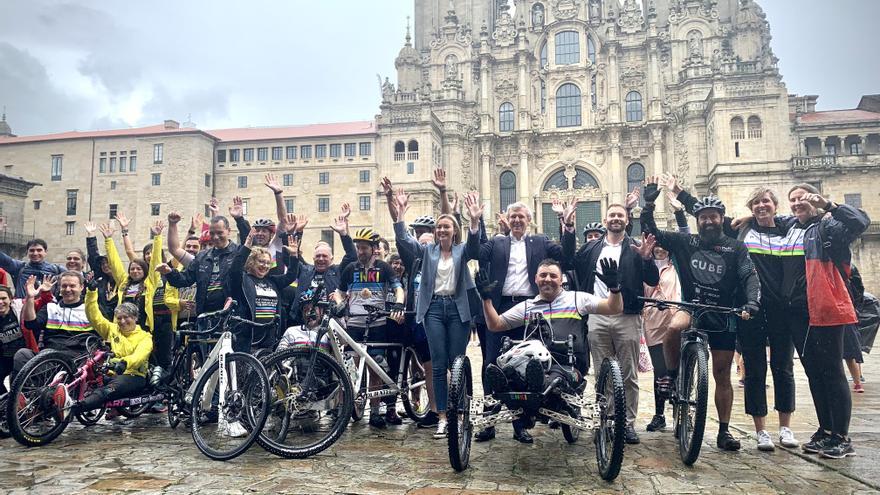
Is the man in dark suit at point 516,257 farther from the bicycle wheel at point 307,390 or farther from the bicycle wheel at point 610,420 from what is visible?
the bicycle wheel at point 307,390

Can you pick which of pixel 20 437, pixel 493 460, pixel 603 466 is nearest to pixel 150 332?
pixel 20 437

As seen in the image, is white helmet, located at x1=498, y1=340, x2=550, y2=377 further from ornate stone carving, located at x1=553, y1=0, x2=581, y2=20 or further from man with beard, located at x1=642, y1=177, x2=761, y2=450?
ornate stone carving, located at x1=553, y1=0, x2=581, y2=20

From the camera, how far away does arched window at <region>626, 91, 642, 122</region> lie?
155 feet

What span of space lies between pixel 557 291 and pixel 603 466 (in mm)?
1588

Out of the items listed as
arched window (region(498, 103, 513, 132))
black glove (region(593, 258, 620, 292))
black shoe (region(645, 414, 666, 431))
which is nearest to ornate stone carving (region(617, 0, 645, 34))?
arched window (region(498, 103, 513, 132))

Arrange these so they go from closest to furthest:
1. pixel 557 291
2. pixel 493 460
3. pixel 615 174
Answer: pixel 493 460, pixel 557 291, pixel 615 174

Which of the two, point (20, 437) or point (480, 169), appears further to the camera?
point (480, 169)

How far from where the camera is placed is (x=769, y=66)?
4116cm

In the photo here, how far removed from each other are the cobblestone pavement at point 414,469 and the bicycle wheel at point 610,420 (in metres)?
0.15

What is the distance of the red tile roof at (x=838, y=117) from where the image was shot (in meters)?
41.4

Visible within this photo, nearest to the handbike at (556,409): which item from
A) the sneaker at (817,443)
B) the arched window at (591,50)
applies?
the sneaker at (817,443)

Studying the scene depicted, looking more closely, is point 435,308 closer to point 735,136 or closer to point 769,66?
point 735,136

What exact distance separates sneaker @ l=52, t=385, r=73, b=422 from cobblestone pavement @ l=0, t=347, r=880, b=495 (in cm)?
29

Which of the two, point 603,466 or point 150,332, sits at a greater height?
point 150,332
